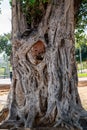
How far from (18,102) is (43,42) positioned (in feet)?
5.05

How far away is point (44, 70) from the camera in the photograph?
8.73 meters

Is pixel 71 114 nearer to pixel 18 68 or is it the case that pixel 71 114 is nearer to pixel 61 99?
pixel 61 99

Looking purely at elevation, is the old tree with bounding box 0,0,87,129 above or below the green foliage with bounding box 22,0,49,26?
below

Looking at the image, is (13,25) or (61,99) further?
(13,25)

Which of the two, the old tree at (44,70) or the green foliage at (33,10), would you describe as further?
the green foliage at (33,10)

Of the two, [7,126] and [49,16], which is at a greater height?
[49,16]

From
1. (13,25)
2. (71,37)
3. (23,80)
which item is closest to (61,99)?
(23,80)

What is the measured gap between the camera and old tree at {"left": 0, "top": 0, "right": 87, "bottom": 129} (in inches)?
329

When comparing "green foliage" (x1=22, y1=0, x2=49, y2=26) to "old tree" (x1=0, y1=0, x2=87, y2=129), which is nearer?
"old tree" (x1=0, y1=0, x2=87, y2=129)

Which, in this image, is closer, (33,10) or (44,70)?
(44,70)

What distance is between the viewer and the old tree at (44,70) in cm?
837

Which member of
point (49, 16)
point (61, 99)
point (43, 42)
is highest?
point (49, 16)

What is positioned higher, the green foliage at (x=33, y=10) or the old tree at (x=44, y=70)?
the green foliage at (x=33, y=10)

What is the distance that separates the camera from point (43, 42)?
877cm
